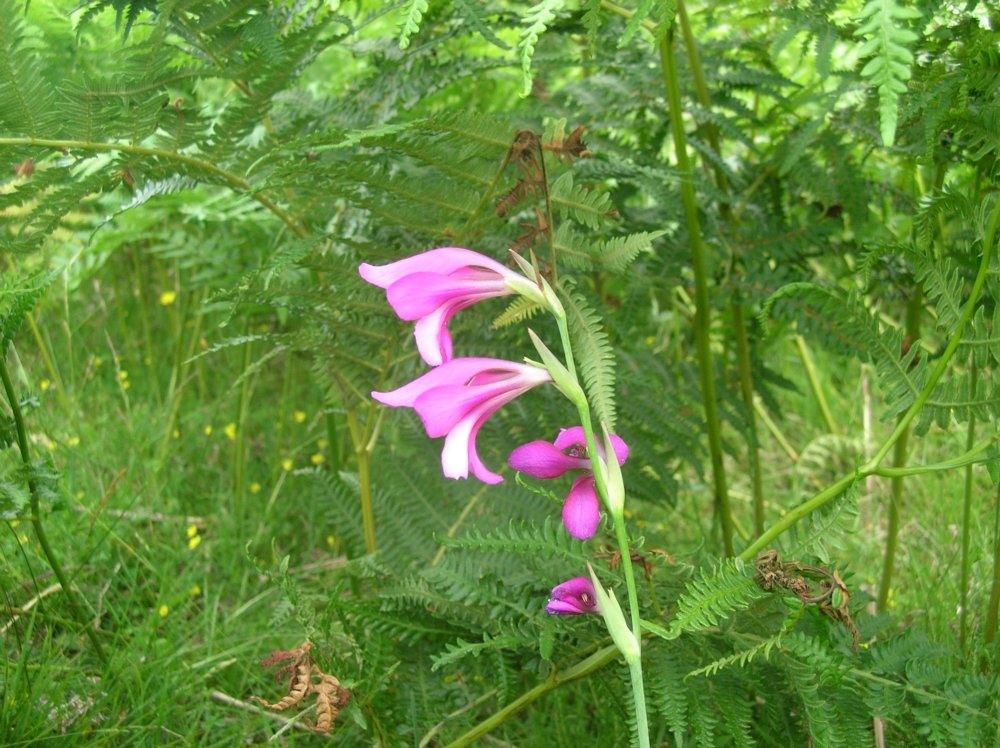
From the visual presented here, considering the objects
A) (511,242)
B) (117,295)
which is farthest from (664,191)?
(117,295)

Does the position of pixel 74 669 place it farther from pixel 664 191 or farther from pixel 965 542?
pixel 965 542

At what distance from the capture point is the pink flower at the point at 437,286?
1.03 metres

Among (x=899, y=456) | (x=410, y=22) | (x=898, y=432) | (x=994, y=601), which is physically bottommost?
(x=994, y=601)

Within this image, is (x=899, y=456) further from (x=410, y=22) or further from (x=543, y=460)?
(x=410, y=22)

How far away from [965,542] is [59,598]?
5.16 feet

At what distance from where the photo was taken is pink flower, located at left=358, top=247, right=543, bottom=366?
40.4 inches

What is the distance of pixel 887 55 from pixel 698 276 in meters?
0.84

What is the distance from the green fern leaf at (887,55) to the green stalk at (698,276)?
68cm

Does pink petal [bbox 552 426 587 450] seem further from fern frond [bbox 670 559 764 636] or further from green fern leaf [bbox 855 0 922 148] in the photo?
green fern leaf [bbox 855 0 922 148]

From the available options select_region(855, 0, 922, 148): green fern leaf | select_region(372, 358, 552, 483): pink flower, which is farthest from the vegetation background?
select_region(372, 358, 552, 483): pink flower

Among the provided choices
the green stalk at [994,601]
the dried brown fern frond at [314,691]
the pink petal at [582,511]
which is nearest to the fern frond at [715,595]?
the pink petal at [582,511]

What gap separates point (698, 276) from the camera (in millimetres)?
1746

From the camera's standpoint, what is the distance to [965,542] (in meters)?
1.66

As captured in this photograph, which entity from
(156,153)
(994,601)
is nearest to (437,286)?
(156,153)
